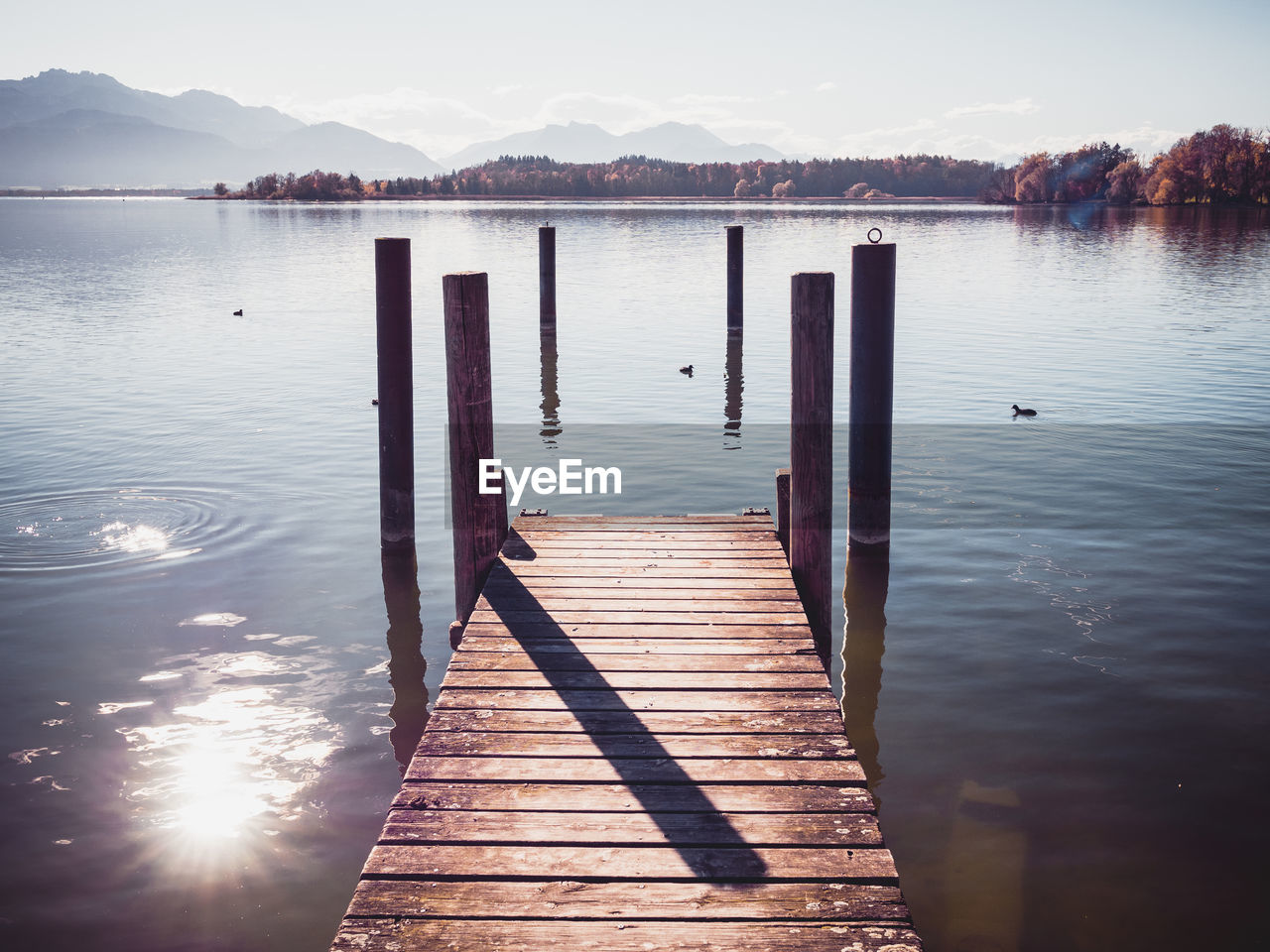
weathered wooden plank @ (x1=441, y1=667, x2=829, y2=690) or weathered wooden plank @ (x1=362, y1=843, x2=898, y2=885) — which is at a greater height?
weathered wooden plank @ (x1=441, y1=667, x2=829, y2=690)

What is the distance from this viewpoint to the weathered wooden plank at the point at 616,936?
12.8ft

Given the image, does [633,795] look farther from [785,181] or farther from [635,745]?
[785,181]

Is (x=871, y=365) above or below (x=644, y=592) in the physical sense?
above

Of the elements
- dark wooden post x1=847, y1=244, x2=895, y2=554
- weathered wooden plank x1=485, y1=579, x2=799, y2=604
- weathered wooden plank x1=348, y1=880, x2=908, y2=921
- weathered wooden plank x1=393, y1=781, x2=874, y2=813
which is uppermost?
dark wooden post x1=847, y1=244, x2=895, y2=554

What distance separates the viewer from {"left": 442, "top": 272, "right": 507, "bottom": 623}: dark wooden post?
24.8 ft

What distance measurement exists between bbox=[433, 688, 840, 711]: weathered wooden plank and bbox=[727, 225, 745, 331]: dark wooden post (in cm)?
1858

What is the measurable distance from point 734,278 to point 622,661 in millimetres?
19378

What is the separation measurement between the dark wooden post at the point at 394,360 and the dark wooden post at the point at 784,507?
340 cm

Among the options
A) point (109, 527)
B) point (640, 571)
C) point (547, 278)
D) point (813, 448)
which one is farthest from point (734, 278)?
point (813, 448)

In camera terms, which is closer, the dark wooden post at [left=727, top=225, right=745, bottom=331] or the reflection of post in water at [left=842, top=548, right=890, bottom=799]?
the reflection of post in water at [left=842, top=548, right=890, bottom=799]

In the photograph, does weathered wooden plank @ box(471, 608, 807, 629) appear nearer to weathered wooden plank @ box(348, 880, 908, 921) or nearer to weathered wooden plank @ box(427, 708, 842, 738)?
weathered wooden plank @ box(427, 708, 842, 738)

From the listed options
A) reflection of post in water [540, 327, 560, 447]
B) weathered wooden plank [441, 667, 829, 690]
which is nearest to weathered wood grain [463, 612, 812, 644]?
weathered wooden plank [441, 667, 829, 690]

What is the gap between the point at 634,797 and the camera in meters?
4.86

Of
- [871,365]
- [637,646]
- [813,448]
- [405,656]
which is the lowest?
[405,656]
